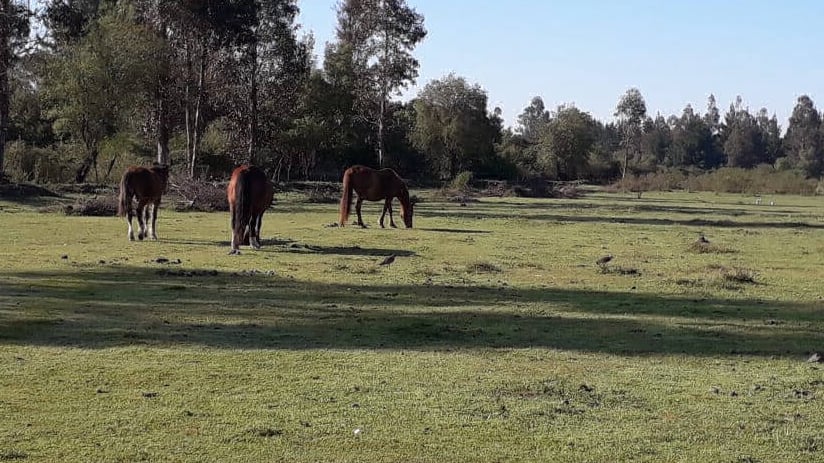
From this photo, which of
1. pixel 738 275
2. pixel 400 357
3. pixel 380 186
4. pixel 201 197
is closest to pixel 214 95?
pixel 201 197

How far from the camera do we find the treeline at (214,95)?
140ft

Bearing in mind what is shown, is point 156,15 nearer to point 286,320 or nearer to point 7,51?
point 7,51

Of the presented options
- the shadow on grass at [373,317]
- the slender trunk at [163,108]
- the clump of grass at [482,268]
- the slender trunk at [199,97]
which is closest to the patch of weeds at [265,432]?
the shadow on grass at [373,317]

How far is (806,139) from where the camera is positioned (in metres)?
144

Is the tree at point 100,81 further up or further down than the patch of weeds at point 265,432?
further up

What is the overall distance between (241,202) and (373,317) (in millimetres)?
7355

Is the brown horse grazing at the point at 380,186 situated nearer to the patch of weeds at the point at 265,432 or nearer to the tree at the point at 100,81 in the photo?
the patch of weeds at the point at 265,432

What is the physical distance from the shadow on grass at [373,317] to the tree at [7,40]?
90.7ft

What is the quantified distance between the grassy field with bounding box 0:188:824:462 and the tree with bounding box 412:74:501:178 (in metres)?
57.9

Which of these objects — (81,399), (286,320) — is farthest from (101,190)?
(81,399)

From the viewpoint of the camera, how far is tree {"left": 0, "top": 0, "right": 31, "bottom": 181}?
122 ft

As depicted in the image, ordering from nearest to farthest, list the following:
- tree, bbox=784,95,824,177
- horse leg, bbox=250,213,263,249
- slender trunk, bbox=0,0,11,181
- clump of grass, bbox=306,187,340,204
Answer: horse leg, bbox=250,213,263,249, slender trunk, bbox=0,0,11,181, clump of grass, bbox=306,187,340,204, tree, bbox=784,95,824,177

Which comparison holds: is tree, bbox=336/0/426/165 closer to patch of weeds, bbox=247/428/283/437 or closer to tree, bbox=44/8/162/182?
tree, bbox=44/8/162/182

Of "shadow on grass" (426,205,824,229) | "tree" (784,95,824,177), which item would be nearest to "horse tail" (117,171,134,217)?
"shadow on grass" (426,205,824,229)
